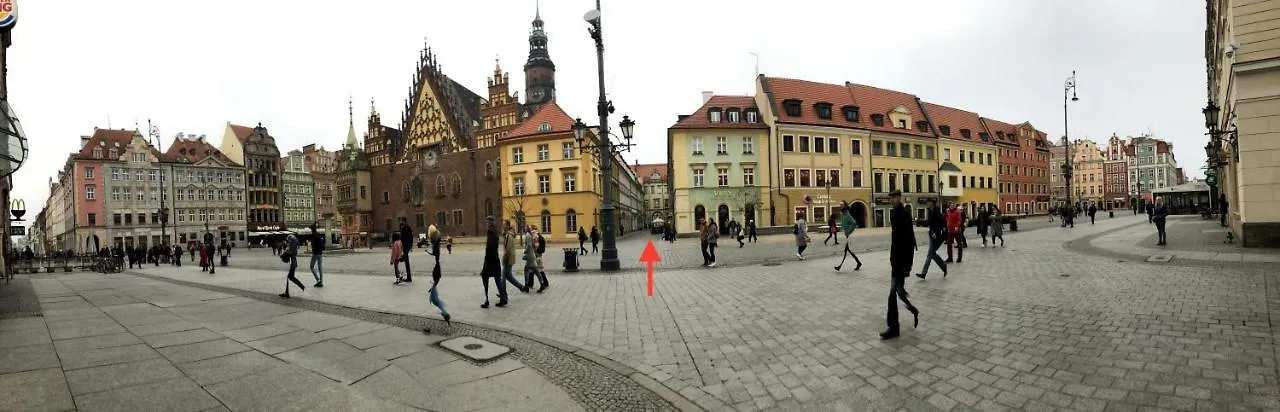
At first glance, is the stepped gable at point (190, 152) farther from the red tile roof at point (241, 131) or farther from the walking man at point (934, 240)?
the walking man at point (934, 240)

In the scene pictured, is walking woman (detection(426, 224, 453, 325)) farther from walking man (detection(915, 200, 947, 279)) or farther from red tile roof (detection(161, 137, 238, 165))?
red tile roof (detection(161, 137, 238, 165))

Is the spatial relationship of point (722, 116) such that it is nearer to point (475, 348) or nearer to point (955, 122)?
point (955, 122)

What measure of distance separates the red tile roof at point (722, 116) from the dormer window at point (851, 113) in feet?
26.9

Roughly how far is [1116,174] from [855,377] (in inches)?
5575

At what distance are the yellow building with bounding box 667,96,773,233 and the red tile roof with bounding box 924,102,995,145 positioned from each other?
2231cm

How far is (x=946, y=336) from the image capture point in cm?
571

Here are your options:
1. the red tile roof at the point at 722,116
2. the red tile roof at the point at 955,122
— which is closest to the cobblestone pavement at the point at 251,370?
the red tile roof at the point at 722,116

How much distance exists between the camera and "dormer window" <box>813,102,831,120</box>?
44.9 metres

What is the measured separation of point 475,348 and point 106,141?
8775cm

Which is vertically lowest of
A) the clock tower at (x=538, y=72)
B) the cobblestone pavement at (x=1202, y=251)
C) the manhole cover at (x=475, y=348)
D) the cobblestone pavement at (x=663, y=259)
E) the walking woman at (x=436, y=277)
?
the cobblestone pavement at (x=663, y=259)

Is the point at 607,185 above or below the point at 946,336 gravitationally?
above

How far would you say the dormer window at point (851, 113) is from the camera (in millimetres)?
46312

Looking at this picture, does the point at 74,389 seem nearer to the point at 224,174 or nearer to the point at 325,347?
the point at 325,347

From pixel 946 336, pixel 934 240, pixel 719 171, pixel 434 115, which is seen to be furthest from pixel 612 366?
pixel 434 115
